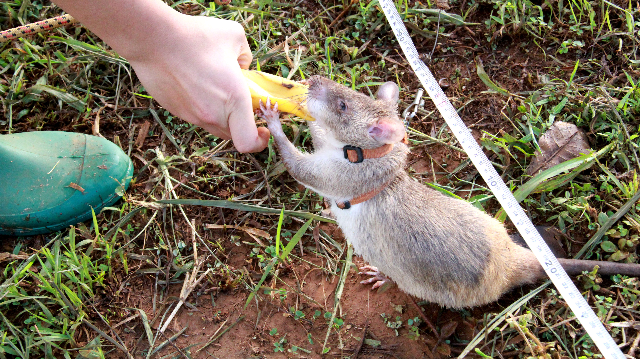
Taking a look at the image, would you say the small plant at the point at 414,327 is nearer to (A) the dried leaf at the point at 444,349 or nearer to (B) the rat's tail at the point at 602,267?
(A) the dried leaf at the point at 444,349

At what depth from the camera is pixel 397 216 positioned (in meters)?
3.40

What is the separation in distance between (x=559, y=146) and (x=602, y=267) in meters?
1.21

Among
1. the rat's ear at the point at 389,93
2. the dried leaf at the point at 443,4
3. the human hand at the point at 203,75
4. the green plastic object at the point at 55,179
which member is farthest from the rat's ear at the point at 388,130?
the dried leaf at the point at 443,4

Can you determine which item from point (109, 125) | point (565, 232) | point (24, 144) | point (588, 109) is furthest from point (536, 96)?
point (24, 144)

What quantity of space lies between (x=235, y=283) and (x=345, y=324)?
36.8 inches

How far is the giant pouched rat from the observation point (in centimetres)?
327

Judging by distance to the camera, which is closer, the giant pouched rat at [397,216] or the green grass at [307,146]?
the giant pouched rat at [397,216]

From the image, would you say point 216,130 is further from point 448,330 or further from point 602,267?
point 602,267

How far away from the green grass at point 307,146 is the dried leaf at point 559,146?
12 cm

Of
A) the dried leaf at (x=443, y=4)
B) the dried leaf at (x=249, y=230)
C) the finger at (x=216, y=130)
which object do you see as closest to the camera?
the finger at (x=216, y=130)

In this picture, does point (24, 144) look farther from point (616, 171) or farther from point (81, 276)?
point (616, 171)

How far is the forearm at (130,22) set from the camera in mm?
3016

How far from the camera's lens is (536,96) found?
4559 millimetres

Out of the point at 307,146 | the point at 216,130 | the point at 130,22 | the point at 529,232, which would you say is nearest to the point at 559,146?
the point at 529,232
